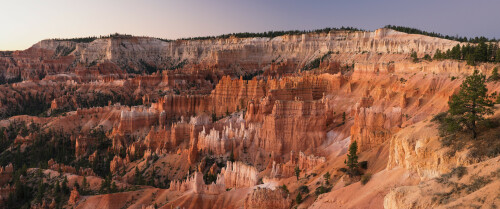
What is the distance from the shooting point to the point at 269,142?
44.8 m

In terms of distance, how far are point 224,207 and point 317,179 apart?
25.5ft

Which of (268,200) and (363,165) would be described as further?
(363,165)

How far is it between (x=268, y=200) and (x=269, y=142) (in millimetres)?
19957

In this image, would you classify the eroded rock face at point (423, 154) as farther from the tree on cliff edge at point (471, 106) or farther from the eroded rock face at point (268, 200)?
the eroded rock face at point (268, 200)

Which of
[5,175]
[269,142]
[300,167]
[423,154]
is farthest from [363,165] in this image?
[5,175]

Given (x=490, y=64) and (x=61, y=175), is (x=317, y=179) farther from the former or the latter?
(x=61, y=175)

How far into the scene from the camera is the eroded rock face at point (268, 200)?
2492 centimetres

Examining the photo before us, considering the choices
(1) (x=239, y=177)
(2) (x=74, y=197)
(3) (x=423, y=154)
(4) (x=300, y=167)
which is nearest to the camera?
(3) (x=423, y=154)

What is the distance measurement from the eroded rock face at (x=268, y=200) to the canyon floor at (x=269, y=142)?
0.08m

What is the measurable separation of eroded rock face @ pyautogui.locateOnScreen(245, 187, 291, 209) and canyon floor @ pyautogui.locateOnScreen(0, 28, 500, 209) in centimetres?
8

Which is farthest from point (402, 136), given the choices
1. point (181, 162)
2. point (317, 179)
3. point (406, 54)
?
point (406, 54)

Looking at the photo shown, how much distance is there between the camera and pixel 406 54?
84250mm

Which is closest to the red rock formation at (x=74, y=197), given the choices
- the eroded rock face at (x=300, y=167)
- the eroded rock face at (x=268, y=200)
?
the eroded rock face at (x=300, y=167)

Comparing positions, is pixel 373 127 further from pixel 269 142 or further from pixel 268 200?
pixel 269 142
